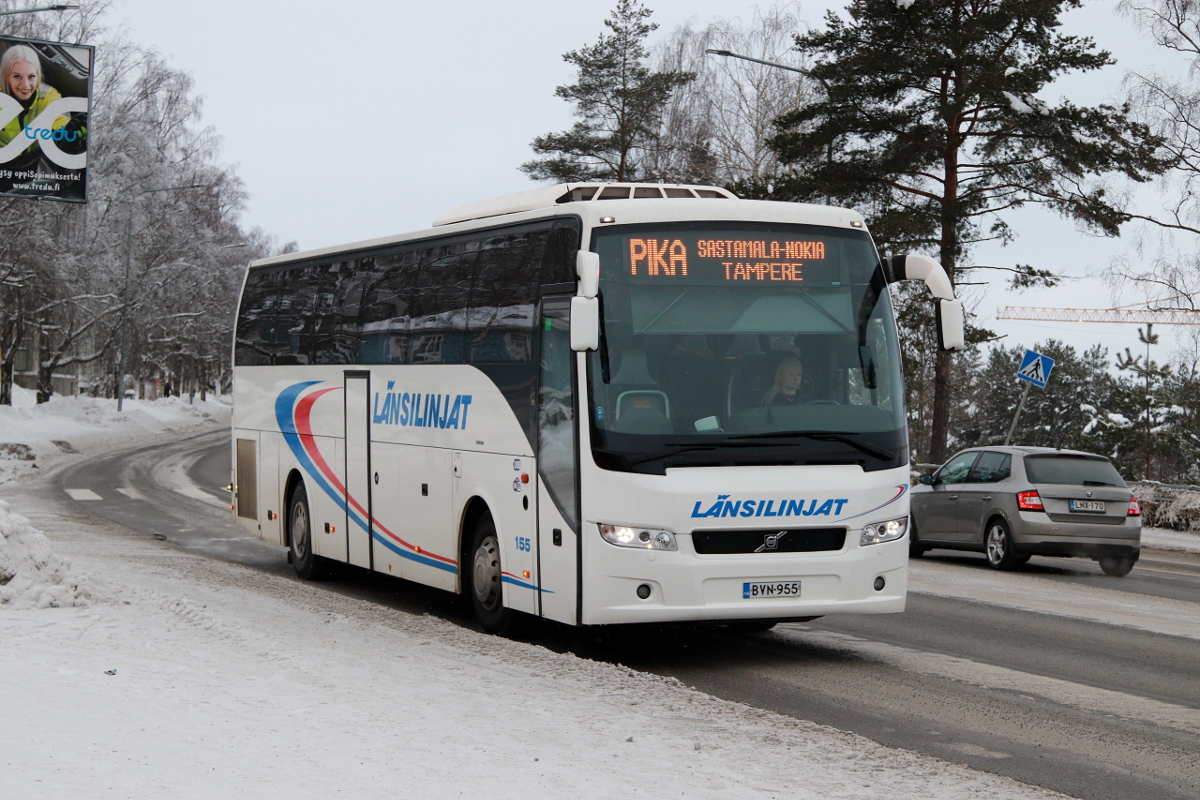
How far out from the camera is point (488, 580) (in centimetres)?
1092

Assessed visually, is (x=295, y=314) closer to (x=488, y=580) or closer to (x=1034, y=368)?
(x=488, y=580)

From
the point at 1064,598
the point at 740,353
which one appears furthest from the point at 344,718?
the point at 1064,598

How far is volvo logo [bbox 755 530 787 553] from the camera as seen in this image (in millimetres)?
9336

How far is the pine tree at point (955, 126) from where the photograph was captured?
1177 inches

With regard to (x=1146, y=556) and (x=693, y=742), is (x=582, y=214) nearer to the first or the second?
(x=693, y=742)

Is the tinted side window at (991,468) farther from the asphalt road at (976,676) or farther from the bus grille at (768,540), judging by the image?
the bus grille at (768,540)

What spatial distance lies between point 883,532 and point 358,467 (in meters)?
5.74

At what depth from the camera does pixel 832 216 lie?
10.3 meters

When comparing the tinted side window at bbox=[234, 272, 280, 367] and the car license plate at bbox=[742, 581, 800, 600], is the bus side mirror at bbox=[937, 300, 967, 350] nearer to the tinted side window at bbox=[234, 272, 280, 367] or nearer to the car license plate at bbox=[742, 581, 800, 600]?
the car license plate at bbox=[742, 581, 800, 600]

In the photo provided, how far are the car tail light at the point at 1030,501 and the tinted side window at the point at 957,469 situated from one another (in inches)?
58.4

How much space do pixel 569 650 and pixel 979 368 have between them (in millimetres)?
106335

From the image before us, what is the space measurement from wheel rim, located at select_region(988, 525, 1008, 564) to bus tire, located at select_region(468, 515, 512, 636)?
9.03m

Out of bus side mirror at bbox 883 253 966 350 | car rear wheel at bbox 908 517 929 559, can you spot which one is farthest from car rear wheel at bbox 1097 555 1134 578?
bus side mirror at bbox 883 253 966 350

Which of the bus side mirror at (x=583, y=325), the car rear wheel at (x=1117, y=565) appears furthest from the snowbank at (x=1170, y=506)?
the bus side mirror at (x=583, y=325)
